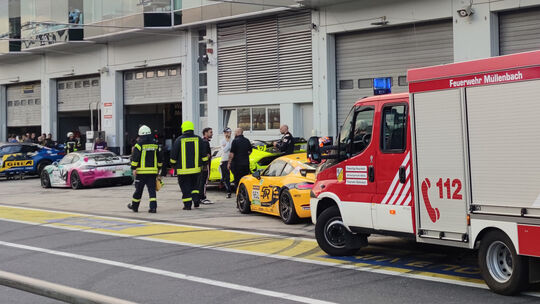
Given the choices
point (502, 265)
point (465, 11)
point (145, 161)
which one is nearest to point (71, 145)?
point (145, 161)

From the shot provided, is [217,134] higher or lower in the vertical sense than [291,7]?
lower

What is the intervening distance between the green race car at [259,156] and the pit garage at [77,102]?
15221 millimetres

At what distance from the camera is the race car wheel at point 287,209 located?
1296cm

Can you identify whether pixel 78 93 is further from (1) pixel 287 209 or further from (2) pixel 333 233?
(2) pixel 333 233

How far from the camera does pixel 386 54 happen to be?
71.7 feet

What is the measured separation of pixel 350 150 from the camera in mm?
9367

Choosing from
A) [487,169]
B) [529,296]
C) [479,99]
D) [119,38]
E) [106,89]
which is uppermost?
[119,38]

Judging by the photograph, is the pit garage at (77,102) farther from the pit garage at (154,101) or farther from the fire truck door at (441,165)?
the fire truck door at (441,165)

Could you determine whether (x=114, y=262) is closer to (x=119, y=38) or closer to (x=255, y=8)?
(x=255, y=8)

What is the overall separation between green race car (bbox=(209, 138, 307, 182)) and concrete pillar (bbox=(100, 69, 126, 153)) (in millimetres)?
12428

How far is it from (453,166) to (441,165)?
18cm

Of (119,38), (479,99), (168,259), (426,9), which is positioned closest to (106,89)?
(119,38)

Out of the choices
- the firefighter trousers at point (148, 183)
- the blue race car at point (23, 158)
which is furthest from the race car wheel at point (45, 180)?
the firefighter trousers at point (148, 183)

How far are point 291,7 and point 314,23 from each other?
97 cm
